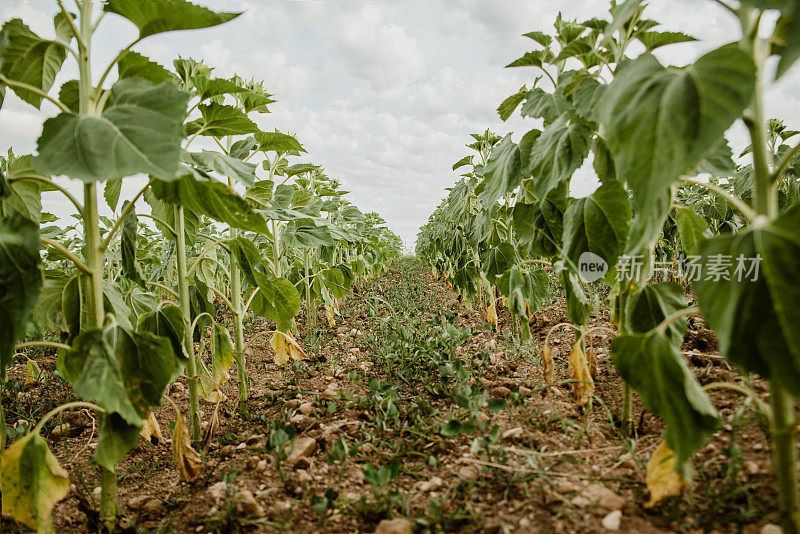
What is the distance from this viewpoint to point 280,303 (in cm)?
268

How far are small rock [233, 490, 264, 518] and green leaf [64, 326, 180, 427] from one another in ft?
1.48

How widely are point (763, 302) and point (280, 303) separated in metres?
2.29

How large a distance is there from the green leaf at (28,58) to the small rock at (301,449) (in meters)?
1.65

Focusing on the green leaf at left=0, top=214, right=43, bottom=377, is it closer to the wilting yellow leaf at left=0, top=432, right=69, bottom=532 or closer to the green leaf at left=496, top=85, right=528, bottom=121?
the wilting yellow leaf at left=0, top=432, right=69, bottom=532

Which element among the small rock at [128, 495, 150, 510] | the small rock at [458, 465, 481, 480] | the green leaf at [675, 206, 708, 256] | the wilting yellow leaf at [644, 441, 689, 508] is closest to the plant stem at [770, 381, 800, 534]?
the wilting yellow leaf at [644, 441, 689, 508]

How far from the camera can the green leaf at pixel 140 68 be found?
65.2 inches

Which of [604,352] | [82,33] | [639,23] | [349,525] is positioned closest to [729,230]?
[604,352]

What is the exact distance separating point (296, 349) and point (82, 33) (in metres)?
1.97

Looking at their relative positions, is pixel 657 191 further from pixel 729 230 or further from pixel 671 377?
pixel 729 230

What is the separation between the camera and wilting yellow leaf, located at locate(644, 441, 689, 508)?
1214mm

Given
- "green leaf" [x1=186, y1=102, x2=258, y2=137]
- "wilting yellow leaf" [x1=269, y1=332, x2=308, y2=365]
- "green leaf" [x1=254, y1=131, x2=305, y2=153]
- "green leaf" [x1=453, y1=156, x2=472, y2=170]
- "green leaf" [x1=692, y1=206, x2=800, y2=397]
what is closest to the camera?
"green leaf" [x1=692, y1=206, x2=800, y2=397]

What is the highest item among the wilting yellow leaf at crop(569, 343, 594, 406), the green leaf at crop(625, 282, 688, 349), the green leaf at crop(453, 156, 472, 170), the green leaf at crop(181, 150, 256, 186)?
the green leaf at crop(453, 156, 472, 170)

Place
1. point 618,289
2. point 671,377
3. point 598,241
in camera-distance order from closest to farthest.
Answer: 1. point 671,377
2. point 598,241
3. point 618,289

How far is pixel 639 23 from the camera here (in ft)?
6.30
